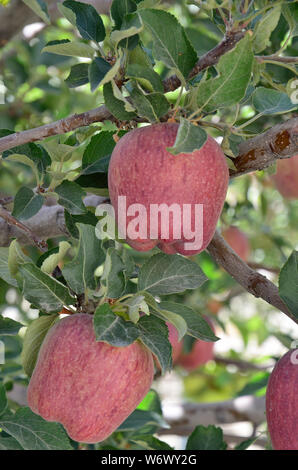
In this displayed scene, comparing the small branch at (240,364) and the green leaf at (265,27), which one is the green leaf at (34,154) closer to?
the green leaf at (265,27)

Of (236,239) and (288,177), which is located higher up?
(288,177)

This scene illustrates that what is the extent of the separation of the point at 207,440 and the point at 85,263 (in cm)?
60

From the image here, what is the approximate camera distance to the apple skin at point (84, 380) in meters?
0.83

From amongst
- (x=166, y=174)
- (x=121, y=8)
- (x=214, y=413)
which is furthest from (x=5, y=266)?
(x=214, y=413)

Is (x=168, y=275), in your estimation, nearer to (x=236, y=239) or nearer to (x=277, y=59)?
(x=277, y=59)

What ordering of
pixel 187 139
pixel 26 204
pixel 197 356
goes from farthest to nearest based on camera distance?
pixel 197 356
pixel 26 204
pixel 187 139

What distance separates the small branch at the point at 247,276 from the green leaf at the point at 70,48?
0.35 m

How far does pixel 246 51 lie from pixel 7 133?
0.40 metres

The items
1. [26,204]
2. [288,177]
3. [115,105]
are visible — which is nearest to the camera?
[115,105]

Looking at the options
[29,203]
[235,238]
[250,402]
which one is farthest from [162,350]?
[235,238]

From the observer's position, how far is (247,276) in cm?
97

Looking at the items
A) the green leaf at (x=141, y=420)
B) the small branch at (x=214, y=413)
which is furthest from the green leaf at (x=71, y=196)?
the small branch at (x=214, y=413)
